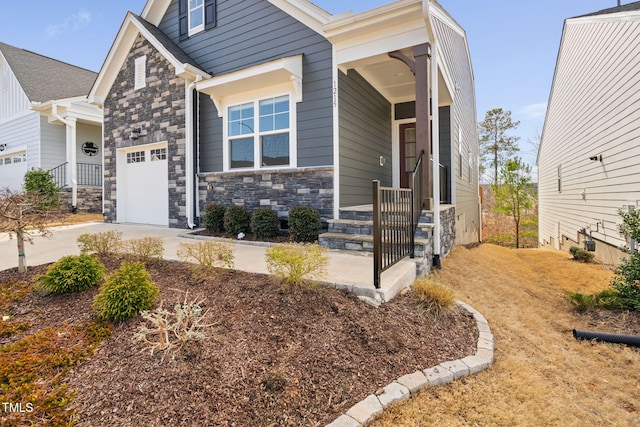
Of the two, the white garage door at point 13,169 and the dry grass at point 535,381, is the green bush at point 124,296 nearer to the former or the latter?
the dry grass at point 535,381

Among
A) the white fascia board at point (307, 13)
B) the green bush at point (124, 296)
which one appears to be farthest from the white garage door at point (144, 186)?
the green bush at point (124, 296)

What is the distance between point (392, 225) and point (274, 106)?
4.18 metres

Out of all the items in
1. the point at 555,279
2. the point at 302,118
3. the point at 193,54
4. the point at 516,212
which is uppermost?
the point at 193,54

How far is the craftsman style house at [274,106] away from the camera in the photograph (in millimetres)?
5348

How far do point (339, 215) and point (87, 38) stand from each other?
13.1 metres

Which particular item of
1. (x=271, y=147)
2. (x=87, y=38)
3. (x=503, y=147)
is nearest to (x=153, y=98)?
(x=271, y=147)

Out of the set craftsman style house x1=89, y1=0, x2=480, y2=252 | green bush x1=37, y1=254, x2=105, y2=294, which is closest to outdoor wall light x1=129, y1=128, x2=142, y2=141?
craftsman style house x1=89, y1=0, x2=480, y2=252

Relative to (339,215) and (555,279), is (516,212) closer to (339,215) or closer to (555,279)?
(555,279)

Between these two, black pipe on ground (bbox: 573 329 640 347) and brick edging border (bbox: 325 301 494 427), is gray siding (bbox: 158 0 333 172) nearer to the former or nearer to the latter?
brick edging border (bbox: 325 301 494 427)

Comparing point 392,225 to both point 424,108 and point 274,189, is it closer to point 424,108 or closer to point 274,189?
point 424,108

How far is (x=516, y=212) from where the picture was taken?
12.9 meters

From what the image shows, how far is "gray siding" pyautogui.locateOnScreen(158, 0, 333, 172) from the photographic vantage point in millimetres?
5879

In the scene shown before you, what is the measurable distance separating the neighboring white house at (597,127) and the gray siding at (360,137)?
4.61 m

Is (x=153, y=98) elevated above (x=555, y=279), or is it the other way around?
(x=153, y=98)
